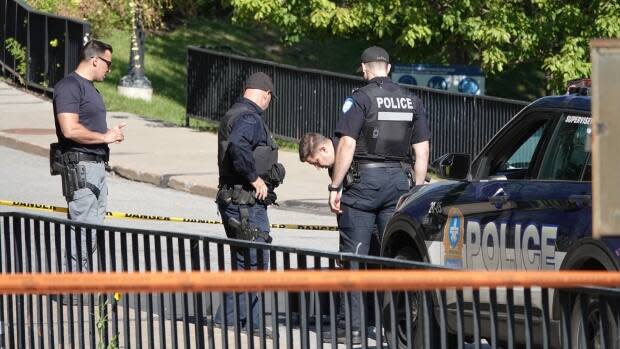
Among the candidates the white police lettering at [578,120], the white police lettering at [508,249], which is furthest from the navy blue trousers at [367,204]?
the white police lettering at [578,120]

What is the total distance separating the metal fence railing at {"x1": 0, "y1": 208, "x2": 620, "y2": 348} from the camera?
206 inches

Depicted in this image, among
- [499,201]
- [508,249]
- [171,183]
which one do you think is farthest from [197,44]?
[508,249]

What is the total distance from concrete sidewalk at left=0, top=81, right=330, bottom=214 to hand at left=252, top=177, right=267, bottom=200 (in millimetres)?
7023

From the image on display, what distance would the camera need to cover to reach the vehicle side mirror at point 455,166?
28.0 ft

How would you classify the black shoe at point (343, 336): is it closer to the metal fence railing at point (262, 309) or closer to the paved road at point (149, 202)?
the metal fence railing at point (262, 309)

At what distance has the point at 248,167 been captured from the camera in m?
9.74

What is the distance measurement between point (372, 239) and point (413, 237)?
1296 mm

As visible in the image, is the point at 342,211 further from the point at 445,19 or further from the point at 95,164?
the point at 445,19

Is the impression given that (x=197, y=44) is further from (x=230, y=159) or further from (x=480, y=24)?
(x=230, y=159)

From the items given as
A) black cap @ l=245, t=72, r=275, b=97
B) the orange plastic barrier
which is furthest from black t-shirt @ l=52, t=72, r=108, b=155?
the orange plastic barrier

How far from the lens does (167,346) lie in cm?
715

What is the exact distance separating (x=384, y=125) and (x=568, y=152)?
2.15 m

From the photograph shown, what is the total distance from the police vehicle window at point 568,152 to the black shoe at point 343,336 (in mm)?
1934

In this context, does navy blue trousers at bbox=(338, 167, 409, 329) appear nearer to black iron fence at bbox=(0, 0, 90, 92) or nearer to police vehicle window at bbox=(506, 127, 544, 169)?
police vehicle window at bbox=(506, 127, 544, 169)
